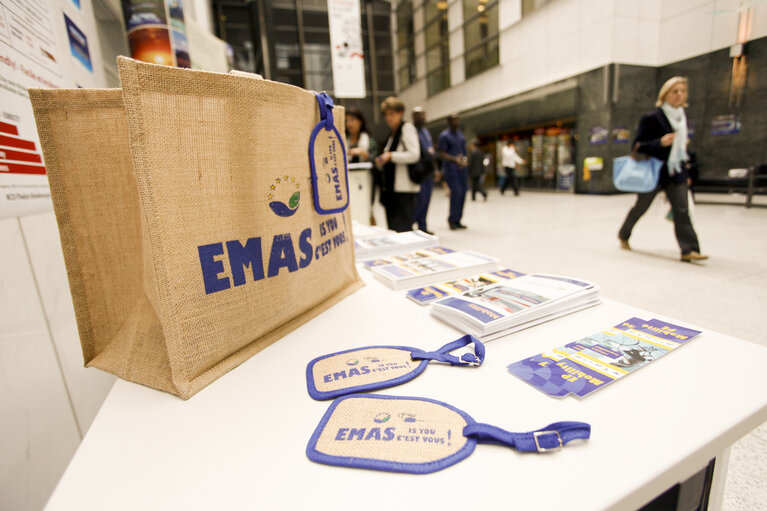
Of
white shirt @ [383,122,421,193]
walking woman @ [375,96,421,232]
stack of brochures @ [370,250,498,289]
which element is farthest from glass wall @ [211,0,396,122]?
stack of brochures @ [370,250,498,289]

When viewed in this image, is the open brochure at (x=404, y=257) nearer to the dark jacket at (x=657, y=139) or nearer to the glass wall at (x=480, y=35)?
the dark jacket at (x=657, y=139)

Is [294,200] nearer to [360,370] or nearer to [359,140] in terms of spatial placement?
[360,370]

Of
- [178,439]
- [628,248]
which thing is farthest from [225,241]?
[628,248]

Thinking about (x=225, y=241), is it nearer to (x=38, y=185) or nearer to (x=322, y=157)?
(x=322, y=157)

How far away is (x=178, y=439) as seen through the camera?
1.47 ft

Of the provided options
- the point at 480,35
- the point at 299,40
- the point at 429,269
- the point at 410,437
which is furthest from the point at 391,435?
the point at 480,35

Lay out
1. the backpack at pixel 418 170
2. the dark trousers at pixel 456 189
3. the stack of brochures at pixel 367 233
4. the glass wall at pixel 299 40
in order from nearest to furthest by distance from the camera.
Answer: the stack of brochures at pixel 367 233 < the backpack at pixel 418 170 < the glass wall at pixel 299 40 < the dark trousers at pixel 456 189

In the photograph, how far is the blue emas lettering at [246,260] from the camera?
0.53 meters

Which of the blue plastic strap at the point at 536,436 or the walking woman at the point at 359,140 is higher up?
the walking woman at the point at 359,140

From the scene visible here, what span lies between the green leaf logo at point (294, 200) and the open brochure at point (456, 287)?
0.35 metres

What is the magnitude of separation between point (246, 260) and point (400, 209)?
8.75 feet

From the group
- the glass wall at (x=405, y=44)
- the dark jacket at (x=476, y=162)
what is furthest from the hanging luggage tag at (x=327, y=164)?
the glass wall at (x=405, y=44)

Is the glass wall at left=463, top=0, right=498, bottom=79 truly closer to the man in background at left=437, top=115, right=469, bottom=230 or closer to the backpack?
the man in background at left=437, top=115, right=469, bottom=230

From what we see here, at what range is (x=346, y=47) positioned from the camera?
288 cm
